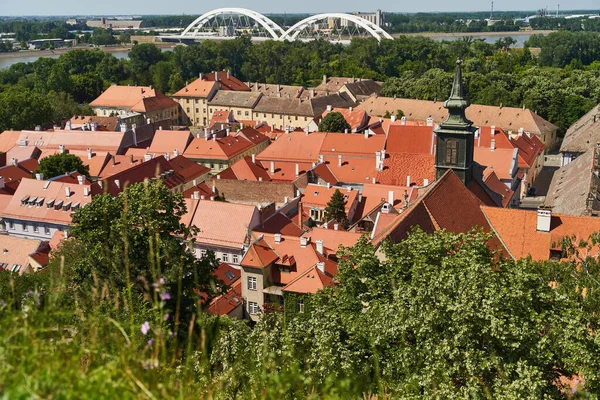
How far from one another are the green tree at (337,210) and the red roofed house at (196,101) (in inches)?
2063

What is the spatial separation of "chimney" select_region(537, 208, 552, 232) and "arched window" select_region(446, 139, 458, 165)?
230 inches

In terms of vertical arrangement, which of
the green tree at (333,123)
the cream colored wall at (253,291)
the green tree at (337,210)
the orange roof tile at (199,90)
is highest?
the orange roof tile at (199,90)

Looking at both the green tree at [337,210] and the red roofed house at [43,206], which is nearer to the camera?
the green tree at [337,210]

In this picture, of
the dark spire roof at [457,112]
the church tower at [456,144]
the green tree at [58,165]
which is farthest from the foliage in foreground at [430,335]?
the green tree at [58,165]

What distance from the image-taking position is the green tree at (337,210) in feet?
118

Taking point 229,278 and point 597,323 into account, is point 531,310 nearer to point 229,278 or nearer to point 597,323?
point 597,323

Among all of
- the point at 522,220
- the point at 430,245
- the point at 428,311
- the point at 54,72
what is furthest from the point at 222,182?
the point at 54,72

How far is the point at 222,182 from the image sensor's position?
136ft

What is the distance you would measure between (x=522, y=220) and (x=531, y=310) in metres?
13.5

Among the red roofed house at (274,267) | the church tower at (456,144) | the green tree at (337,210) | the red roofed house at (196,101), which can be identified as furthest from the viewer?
the red roofed house at (196,101)

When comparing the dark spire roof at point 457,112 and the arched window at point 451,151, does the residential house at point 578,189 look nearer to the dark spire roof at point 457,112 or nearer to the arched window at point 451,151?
the arched window at point 451,151

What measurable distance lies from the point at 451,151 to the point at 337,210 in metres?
8.33

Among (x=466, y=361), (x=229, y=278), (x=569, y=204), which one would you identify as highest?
(x=466, y=361)

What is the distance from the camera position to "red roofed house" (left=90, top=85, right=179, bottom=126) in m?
79.2
